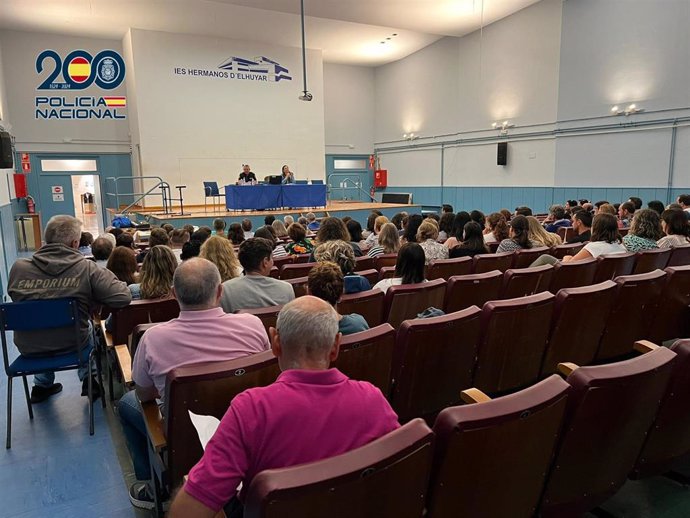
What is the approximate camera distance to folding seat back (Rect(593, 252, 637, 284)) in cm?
356

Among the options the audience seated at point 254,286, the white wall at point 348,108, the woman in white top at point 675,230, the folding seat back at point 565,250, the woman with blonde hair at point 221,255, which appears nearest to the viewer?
the audience seated at point 254,286

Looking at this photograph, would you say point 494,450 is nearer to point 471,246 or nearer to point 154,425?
point 154,425

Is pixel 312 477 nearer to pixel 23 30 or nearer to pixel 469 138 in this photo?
pixel 469 138

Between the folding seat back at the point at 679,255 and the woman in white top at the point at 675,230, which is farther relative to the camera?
the woman in white top at the point at 675,230

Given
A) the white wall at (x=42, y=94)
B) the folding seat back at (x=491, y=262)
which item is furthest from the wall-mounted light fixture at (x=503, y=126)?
the white wall at (x=42, y=94)

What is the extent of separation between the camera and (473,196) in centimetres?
1458

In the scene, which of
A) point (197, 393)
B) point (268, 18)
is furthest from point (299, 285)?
point (268, 18)

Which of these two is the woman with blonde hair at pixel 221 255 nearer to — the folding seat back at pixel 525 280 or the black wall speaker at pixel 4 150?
the folding seat back at pixel 525 280

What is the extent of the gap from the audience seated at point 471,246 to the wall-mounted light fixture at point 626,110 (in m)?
7.93

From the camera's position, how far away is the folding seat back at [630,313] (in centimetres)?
272

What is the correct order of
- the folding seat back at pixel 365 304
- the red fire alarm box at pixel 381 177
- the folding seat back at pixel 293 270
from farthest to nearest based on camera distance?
the red fire alarm box at pixel 381 177, the folding seat back at pixel 293 270, the folding seat back at pixel 365 304

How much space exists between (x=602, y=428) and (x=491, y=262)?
8.49 ft

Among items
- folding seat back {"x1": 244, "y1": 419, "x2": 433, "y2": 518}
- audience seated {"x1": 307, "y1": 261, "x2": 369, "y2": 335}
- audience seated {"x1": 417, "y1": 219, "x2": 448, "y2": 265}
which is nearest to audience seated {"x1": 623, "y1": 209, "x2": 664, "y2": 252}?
audience seated {"x1": 417, "y1": 219, "x2": 448, "y2": 265}

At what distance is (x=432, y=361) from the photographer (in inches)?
83.6
